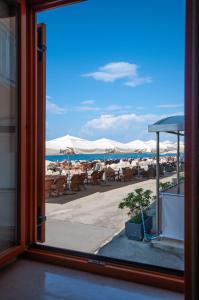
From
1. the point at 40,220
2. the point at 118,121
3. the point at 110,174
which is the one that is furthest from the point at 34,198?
the point at 118,121

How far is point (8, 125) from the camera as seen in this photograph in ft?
6.20

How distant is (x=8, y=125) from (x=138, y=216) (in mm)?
2329

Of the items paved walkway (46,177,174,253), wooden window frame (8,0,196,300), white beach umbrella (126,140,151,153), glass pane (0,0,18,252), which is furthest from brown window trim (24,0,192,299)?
white beach umbrella (126,140,151,153)

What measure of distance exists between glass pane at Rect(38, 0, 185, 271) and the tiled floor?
0.25 metres

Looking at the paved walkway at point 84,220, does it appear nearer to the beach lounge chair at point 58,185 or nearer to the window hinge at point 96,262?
the beach lounge chair at point 58,185

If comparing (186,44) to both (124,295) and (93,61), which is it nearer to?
(124,295)

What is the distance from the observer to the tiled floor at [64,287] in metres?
1.49

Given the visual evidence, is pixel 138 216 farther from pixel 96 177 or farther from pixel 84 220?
pixel 96 177

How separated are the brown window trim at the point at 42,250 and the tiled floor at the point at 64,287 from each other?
1.8 inches

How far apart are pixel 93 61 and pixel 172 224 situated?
868 centimetres

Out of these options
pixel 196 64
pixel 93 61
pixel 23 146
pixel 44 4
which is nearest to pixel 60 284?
pixel 23 146

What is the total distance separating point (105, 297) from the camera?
1.49m

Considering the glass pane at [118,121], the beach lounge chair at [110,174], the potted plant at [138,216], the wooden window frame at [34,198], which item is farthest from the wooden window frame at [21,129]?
the beach lounge chair at [110,174]

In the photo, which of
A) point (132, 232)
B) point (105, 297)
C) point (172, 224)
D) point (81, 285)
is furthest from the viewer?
point (132, 232)
